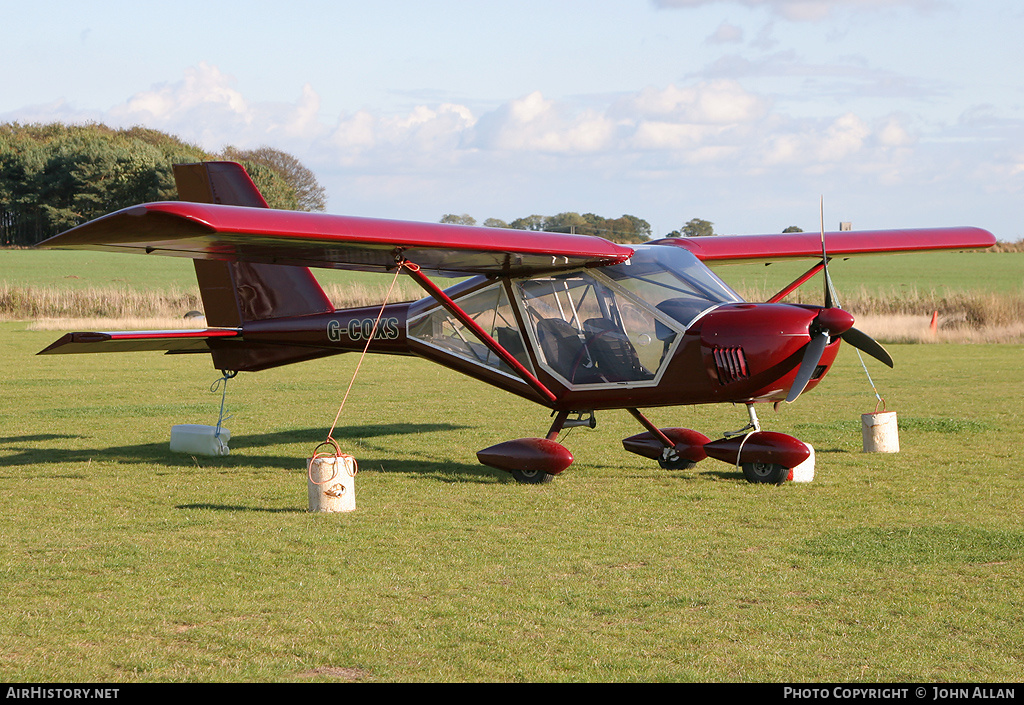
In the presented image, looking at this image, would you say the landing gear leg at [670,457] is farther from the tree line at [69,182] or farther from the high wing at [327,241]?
the tree line at [69,182]

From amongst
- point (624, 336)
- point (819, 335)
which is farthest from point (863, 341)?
point (624, 336)

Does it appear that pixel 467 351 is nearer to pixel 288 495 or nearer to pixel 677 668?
pixel 288 495

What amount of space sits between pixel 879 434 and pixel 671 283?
342 centimetres

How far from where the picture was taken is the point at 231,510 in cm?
803

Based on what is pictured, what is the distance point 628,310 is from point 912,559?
364 centimetres

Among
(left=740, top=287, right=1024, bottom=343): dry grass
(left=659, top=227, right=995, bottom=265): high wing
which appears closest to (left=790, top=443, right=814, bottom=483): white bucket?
(left=659, top=227, right=995, bottom=265): high wing

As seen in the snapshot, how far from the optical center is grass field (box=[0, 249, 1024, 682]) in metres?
4.54

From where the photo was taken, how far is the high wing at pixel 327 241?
637 cm

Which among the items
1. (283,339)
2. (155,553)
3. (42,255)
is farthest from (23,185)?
(155,553)

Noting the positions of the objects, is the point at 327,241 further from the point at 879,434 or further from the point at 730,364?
the point at 879,434

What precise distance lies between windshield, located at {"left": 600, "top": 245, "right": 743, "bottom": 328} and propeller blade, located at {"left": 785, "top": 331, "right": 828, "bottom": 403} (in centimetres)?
109

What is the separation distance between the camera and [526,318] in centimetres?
952

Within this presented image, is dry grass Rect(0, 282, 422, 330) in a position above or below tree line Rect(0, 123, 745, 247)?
below

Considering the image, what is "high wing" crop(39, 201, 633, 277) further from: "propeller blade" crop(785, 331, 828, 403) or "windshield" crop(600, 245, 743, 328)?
"propeller blade" crop(785, 331, 828, 403)
